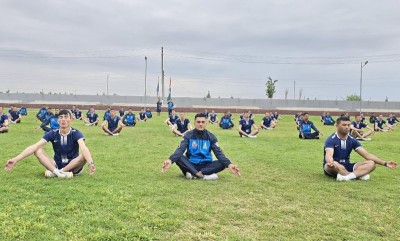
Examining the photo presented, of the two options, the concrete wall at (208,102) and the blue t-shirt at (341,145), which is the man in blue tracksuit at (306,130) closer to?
the blue t-shirt at (341,145)

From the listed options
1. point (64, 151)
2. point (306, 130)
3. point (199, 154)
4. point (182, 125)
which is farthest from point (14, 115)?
point (199, 154)

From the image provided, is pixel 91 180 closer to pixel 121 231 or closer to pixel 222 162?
pixel 222 162

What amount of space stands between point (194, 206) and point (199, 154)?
3008 millimetres

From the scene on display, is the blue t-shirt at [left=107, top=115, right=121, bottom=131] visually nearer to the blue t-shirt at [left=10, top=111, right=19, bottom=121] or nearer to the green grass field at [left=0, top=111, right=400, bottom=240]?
the blue t-shirt at [left=10, top=111, right=19, bottom=121]

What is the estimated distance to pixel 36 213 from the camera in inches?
238

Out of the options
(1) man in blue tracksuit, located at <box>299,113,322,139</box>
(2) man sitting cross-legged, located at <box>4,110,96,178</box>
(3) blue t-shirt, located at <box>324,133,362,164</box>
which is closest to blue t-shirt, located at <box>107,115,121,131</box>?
(1) man in blue tracksuit, located at <box>299,113,322,139</box>

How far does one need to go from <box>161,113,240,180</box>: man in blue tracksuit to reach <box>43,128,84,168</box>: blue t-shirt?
7.85 feet

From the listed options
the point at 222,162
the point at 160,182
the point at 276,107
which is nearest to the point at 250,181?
the point at 222,162

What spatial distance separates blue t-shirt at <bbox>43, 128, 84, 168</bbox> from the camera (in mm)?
9461

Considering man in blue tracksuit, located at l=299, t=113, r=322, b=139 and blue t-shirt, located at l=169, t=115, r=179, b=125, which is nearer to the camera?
man in blue tracksuit, located at l=299, t=113, r=322, b=139

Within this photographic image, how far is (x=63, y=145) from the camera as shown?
9469mm

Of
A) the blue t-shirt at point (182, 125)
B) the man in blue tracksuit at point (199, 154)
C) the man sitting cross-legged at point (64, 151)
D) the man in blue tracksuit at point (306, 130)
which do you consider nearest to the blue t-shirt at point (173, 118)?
the blue t-shirt at point (182, 125)

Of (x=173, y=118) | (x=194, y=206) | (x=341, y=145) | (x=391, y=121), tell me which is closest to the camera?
(x=194, y=206)

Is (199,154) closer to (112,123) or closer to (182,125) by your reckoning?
(182,125)
